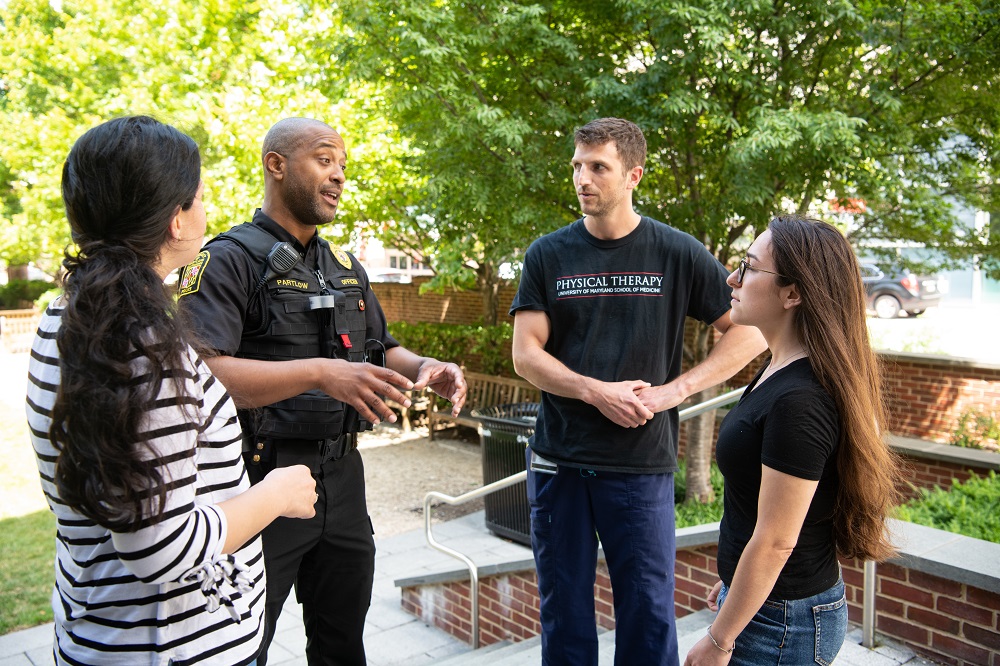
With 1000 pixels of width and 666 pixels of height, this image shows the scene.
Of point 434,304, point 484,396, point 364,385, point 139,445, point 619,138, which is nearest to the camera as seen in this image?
point 139,445

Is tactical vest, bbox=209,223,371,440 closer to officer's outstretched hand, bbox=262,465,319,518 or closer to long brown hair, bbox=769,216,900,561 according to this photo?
officer's outstretched hand, bbox=262,465,319,518

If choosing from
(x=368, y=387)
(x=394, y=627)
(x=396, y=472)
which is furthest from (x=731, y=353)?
(x=396, y=472)

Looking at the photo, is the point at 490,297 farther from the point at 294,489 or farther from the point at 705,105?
the point at 294,489

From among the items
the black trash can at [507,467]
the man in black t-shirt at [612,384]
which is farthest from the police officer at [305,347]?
the black trash can at [507,467]

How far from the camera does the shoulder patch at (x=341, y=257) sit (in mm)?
2875

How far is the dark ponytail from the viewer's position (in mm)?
1322

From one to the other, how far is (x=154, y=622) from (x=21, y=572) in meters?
6.56

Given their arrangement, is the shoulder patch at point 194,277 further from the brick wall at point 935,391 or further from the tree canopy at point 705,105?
the brick wall at point 935,391

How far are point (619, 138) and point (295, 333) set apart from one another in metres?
1.40

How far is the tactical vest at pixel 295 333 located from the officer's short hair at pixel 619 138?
1.11 metres

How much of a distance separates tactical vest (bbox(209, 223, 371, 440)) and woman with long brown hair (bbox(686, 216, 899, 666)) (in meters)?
1.23

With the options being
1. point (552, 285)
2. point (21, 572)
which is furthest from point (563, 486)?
point (21, 572)

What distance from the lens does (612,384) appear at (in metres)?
2.80

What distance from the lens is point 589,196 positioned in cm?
298
